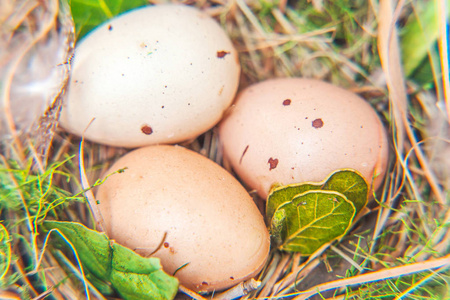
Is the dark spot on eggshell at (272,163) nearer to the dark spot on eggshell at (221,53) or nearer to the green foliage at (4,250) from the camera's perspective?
the dark spot on eggshell at (221,53)

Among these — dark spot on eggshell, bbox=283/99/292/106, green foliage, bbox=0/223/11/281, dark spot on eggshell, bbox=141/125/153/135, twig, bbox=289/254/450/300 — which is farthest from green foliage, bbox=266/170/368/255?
green foliage, bbox=0/223/11/281

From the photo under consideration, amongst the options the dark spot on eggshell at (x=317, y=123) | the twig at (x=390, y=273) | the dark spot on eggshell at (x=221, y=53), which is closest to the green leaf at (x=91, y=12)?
the dark spot on eggshell at (x=221, y=53)

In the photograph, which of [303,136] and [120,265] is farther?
[303,136]

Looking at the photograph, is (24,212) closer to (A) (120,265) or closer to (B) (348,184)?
(A) (120,265)

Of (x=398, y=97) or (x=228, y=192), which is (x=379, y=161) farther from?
(x=228, y=192)

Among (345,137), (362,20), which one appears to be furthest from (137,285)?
(362,20)

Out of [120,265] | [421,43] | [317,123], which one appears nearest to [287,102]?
[317,123]

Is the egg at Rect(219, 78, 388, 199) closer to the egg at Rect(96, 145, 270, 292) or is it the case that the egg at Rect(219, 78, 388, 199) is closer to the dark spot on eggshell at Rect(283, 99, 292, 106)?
the dark spot on eggshell at Rect(283, 99, 292, 106)
